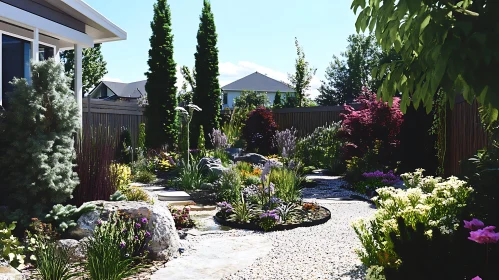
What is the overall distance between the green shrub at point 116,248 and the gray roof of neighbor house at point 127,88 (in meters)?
32.4

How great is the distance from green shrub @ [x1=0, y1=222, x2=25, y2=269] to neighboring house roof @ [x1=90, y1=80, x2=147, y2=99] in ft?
105

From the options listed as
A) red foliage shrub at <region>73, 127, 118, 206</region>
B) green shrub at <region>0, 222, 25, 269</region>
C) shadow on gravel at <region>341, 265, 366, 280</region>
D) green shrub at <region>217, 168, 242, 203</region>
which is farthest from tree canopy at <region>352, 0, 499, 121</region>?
green shrub at <region>217, 168, 242, 203</region>

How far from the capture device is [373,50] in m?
46.2

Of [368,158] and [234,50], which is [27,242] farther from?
[234,50]

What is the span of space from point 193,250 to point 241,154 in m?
9.29

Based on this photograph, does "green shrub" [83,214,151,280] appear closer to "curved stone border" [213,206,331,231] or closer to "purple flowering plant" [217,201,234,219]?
"curved stone border" [213,206,331,231]

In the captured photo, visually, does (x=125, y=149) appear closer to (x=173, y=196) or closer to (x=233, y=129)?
(x=173, y=196)

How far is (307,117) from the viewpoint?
1795 cm

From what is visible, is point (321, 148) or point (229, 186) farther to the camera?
point (321, 148)

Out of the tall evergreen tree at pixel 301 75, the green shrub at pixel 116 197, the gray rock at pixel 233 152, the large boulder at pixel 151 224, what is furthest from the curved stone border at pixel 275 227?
the tall evergreen tree at pixel 301 75

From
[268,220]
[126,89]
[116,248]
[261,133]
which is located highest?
[126,89]

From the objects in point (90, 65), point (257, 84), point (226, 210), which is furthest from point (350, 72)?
point (226, 210)

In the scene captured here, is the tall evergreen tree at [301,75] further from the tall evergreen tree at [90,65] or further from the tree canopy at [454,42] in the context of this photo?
the tree canopy at [454,42]

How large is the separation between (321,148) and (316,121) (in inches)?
105
